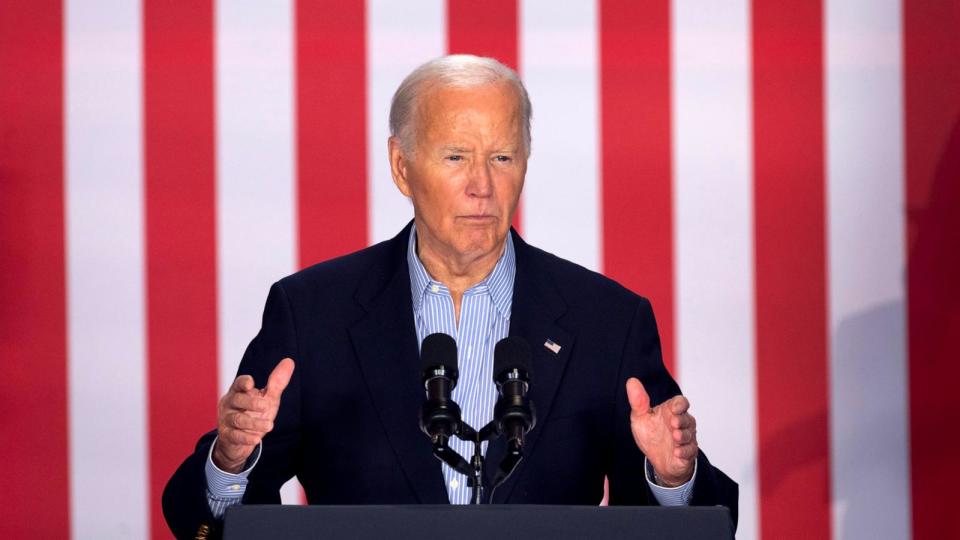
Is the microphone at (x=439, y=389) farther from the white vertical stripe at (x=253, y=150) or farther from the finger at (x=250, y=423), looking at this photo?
the white vertical stripe at (x=253, y=150)

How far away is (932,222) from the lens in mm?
2889

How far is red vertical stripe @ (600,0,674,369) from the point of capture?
9.52 feet

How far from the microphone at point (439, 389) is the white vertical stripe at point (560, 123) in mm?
1500

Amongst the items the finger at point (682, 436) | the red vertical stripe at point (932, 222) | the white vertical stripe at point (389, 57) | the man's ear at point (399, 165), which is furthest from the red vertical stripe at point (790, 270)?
the finger at point (682, 436)

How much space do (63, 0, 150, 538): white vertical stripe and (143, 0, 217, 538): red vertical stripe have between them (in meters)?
0.03

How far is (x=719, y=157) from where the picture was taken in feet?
9.53

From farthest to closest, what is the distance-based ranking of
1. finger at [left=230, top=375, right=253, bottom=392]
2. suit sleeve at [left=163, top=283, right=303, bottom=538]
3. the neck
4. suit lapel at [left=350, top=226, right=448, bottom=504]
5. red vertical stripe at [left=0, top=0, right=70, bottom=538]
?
red vertical stripe at [left=0, top=0, right=70, bottom=538], the neck, suit lapel at [left=350, top=226, right=448, bottom=504], suit sleeve at [left=163, top=283, right=303, bottom=538], finger at [left=230, top=375, right=253, bottom=392]

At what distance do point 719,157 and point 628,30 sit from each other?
347 mm

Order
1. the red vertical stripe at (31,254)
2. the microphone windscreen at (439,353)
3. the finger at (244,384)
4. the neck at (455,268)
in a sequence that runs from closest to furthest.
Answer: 1. the microphone windscreen at (439,353)
2. the finger at (244,384)
3. the neck at (455,268)
4. the red vertical stripe at (31,254)

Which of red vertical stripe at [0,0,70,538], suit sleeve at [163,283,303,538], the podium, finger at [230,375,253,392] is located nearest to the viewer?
the podium

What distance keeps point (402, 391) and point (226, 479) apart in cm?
32

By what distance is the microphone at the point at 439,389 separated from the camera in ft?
4.40

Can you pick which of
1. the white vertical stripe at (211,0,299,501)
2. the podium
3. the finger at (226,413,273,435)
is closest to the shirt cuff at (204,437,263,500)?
the finger at (226,413,273,435)

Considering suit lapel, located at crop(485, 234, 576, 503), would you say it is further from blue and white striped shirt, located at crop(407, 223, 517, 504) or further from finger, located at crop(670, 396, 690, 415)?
finger, located at crop(670, 396, 690, 415)
